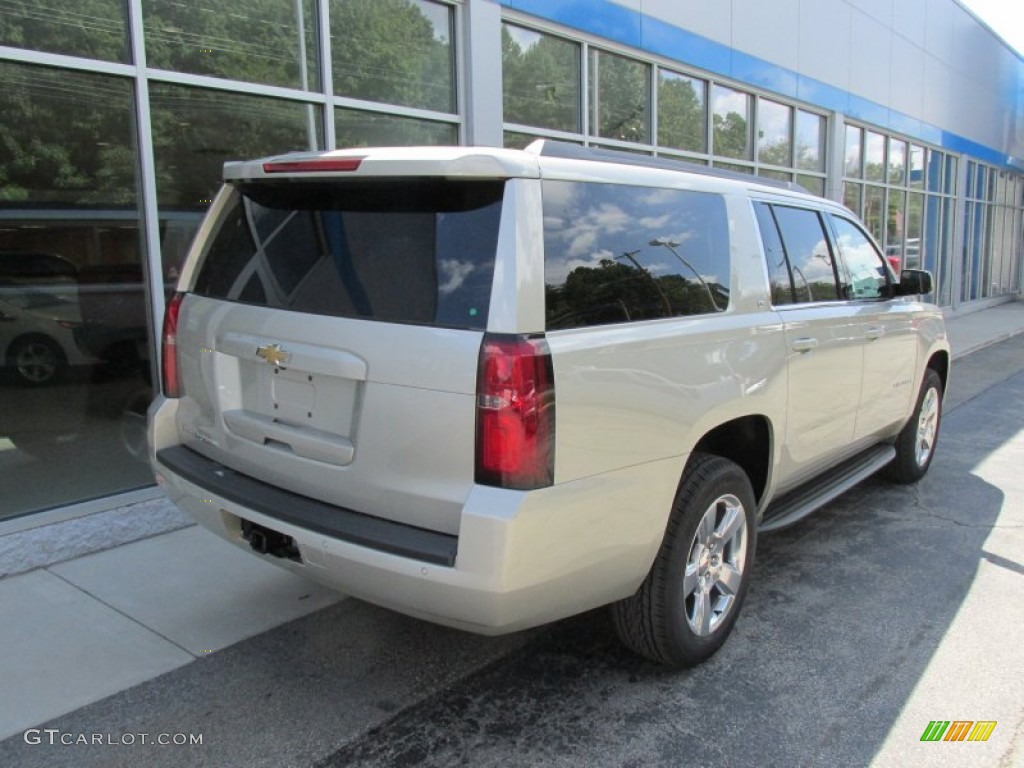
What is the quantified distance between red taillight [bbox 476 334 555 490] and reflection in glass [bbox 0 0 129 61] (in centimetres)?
370

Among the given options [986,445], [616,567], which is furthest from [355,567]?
[986,445]

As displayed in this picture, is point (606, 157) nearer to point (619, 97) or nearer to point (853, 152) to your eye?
point (619, 97)

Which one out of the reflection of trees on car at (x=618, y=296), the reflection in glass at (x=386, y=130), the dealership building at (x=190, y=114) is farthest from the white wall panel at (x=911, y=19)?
the reflection of trees on car at (x=618, y=296)

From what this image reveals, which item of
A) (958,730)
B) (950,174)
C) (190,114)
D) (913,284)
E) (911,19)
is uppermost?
(911,19)

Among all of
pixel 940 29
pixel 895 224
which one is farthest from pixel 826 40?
pixel 940 29

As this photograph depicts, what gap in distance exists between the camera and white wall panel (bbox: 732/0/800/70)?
10.6 meters

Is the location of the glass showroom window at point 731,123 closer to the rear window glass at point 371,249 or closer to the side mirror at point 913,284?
the side mirror at point 913,284

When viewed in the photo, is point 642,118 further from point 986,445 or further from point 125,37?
point 125,37

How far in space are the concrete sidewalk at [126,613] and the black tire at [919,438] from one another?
12.8 ft

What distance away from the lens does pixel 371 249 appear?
2812mm

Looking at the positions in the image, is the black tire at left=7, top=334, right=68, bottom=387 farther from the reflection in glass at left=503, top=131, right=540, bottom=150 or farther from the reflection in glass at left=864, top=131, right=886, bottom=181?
the reflection in glass at left=864, top=131, right=886, bottom=181

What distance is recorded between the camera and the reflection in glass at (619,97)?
871 cm

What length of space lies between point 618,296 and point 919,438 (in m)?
3.85

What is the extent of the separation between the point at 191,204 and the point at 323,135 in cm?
121
